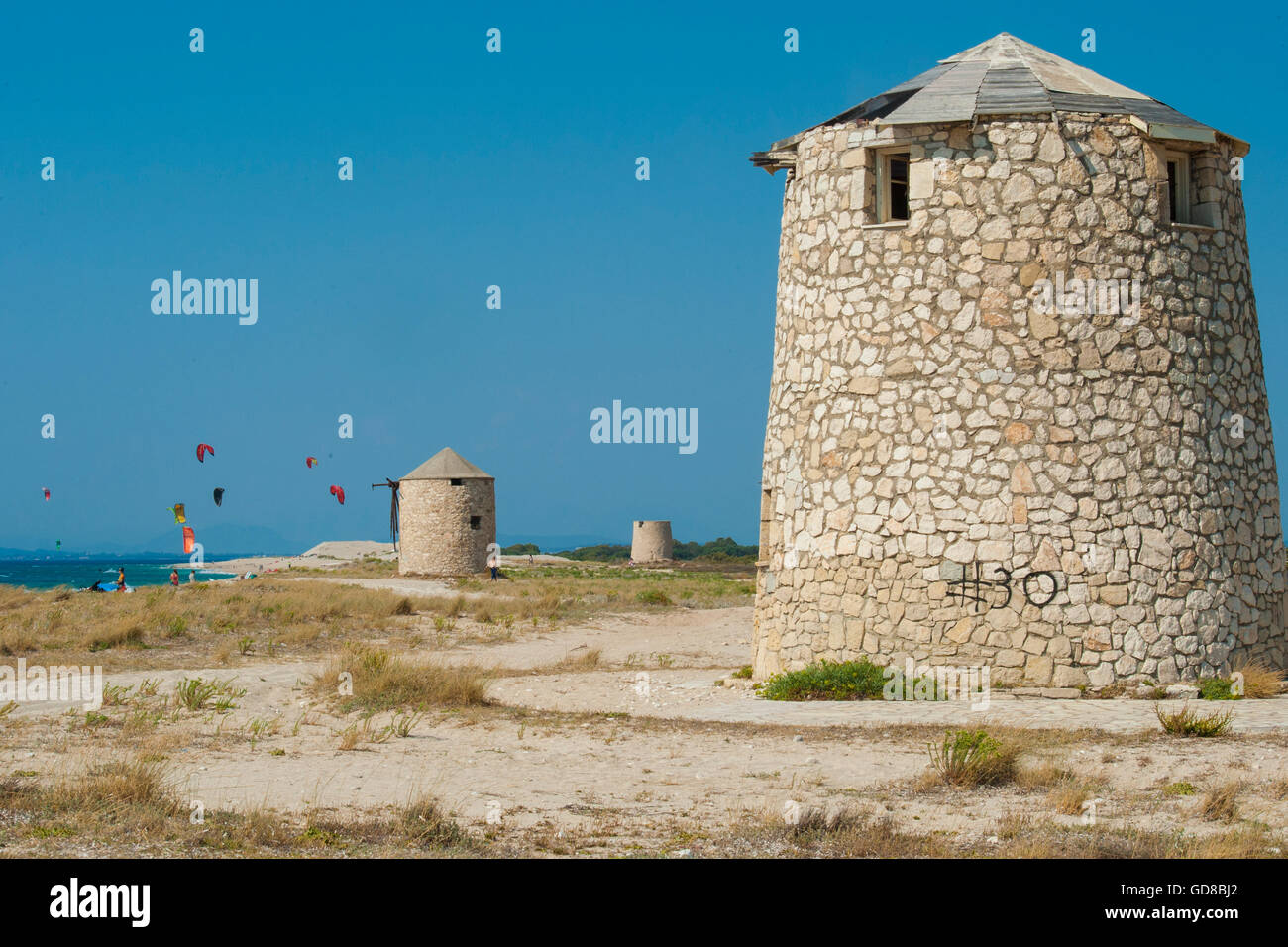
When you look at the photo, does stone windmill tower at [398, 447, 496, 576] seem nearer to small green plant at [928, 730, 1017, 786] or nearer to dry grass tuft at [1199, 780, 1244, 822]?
small green plant at [928, 730, 1017, 786]

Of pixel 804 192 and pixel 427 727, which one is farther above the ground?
pixel 804 192

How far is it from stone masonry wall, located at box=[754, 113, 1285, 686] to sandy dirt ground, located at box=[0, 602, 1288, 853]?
3.33ft

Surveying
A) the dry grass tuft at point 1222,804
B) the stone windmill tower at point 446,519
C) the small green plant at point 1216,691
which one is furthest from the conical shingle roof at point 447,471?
the dry grass tuft at point 1222,804

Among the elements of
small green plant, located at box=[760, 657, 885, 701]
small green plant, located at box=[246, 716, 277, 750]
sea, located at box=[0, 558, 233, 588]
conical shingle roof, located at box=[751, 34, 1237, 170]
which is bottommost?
sea, located at box=[0, 558, 233, 588]

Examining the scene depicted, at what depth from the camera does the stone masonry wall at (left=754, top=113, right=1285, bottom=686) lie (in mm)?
11977

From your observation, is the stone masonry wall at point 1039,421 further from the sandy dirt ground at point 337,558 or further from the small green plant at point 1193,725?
the sandy dirt ground at point 337,558

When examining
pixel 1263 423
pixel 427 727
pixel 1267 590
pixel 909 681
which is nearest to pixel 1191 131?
pixel 1263 423

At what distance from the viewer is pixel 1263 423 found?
43.6ft

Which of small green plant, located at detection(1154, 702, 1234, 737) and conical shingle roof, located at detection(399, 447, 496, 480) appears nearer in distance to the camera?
small green plant, located at detection(1154, 702, 1234, 737)

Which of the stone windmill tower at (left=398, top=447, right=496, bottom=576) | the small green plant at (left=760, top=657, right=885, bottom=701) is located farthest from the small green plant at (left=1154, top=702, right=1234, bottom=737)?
the stone windmill tower at (left=398, top=447, right=496, bottom=576)

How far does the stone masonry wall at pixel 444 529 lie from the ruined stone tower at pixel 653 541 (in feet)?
65.6

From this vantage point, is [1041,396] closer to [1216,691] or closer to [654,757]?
[1216,691]

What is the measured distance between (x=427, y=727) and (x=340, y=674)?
2.88 metres
